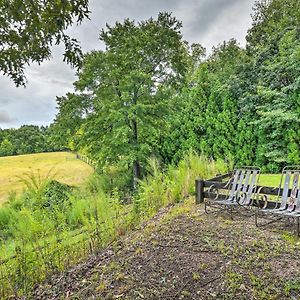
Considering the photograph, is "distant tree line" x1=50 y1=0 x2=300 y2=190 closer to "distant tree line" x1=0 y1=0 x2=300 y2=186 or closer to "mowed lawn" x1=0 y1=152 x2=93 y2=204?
"distant tree line" x1=0 y1=0 x2=300 y2=186

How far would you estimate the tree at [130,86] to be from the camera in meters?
9.56

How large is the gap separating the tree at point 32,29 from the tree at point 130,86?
643cm

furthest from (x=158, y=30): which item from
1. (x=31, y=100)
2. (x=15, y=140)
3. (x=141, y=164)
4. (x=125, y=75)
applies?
(x=15, y=140)

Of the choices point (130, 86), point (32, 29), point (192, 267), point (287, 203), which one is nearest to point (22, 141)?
point (130, 86)

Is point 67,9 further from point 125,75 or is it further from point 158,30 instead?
point 158,30

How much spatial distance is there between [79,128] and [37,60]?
26.4 ft

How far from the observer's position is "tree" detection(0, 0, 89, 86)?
2.42 m

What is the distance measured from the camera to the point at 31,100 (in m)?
5.26

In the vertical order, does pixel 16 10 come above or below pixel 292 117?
above

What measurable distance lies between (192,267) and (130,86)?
7592 mm

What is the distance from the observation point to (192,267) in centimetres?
292

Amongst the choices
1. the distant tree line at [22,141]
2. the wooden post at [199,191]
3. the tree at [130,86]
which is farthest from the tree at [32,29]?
the distant tree line at [22,141]

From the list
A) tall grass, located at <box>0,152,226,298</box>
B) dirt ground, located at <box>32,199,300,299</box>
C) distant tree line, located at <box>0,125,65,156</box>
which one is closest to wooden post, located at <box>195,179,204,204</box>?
tall grass, located at <box>0,152,226,298</box>

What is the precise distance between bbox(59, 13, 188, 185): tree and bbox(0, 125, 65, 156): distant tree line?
29.4 meters
